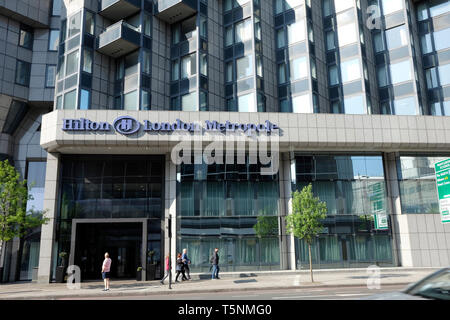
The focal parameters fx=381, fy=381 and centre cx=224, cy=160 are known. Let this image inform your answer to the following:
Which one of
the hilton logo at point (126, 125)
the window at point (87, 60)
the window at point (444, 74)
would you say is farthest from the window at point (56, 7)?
the window at point (444, 74)

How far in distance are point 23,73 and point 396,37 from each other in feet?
106

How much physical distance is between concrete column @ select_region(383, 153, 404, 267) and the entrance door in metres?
17.8

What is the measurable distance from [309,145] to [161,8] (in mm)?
16204

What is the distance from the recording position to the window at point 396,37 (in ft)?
106

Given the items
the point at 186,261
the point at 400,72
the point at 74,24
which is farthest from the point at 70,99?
the point at 400,72

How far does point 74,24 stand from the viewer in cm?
2928

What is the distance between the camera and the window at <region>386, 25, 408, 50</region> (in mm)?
32375

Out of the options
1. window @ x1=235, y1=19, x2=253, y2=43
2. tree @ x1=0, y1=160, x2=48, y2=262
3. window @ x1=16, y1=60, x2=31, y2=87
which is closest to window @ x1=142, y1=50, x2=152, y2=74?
window @ x1=235, y1=19, x2=253, y2=43

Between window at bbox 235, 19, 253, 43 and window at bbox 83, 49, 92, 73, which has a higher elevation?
window at bbox 235, 19, 253, 43

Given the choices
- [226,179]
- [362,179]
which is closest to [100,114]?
[226,179]

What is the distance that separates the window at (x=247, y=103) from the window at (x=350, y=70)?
8588 mm

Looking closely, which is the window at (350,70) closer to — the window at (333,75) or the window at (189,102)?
the window at (333,75)

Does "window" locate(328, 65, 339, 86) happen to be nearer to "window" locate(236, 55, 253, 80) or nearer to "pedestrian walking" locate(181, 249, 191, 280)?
"window" locate(236, 55, 253, 80)

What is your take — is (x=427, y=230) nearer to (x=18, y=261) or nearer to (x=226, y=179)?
(x=226, y=179)
